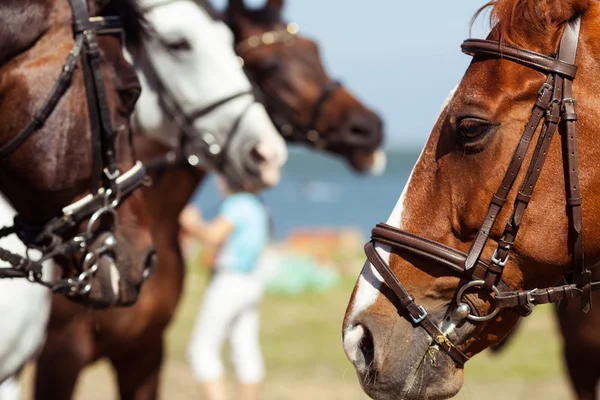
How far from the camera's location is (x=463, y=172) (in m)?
2.48

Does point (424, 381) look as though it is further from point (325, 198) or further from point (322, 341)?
point (325, 198)

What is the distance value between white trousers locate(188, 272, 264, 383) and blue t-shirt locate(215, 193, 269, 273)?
105mm

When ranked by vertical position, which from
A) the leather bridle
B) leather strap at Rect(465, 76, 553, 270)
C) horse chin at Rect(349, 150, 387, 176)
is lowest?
horse chin at Rect(349, 150, 387, 176)

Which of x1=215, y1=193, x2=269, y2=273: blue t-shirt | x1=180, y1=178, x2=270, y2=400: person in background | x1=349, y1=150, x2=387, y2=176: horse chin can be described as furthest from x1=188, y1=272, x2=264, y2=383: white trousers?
x1=349, y1=150, x2=387, y2=176: horse chin

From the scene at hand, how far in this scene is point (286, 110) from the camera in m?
6.15

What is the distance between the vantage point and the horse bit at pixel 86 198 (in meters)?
3.06

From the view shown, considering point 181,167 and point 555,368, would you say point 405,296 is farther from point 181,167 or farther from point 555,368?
point 555,368

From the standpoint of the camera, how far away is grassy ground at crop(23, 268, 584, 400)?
26.6 feet

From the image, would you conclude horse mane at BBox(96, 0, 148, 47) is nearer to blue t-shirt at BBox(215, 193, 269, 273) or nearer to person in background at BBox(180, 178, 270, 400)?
person in background at BBox(180, 178, 270, 400)

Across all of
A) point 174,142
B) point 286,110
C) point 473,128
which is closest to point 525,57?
point 473,128

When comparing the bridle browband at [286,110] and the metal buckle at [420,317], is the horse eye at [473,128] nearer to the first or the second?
the metal buckle at [420,317]

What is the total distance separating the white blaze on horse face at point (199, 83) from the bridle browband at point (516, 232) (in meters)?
2.55

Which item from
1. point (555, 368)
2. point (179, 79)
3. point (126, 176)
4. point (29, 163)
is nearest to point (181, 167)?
point (179, 79)

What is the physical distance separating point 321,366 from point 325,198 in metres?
74.3
